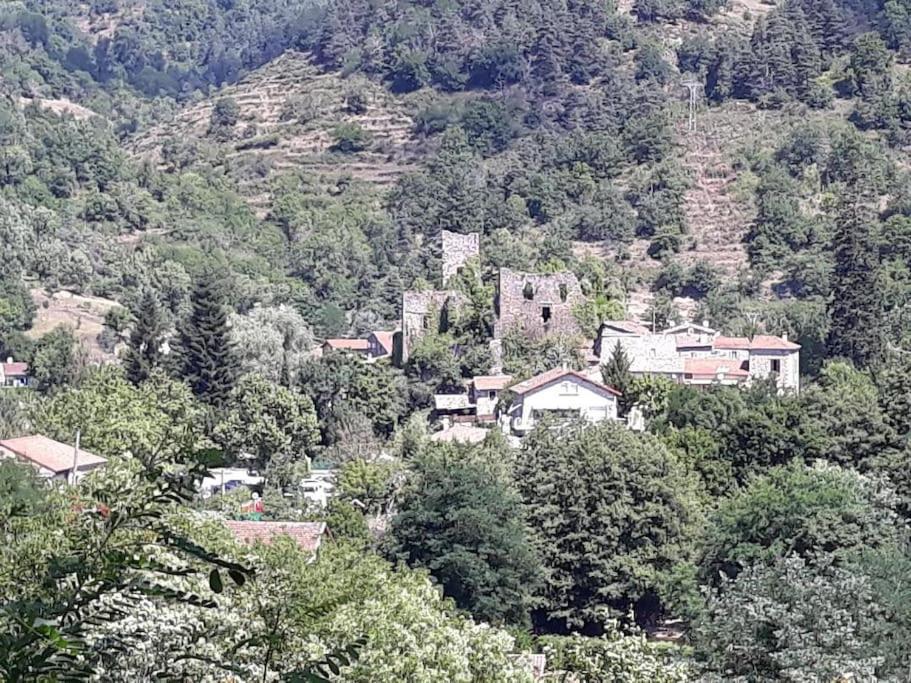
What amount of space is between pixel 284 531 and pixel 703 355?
26.3 m

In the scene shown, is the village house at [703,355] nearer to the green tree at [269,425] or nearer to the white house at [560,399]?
the white house at [560,399]

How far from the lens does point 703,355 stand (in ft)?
156

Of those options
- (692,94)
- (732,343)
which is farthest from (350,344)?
(692,94)

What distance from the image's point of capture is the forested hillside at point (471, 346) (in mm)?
16625

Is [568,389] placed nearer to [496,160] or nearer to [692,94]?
[692,94]

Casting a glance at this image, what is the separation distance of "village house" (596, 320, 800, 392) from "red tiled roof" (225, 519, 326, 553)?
17.6 metres

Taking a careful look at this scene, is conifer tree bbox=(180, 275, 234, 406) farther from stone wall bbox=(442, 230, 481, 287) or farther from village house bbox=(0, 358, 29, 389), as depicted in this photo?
stone wall bbox=(442, 230, 481, 287)

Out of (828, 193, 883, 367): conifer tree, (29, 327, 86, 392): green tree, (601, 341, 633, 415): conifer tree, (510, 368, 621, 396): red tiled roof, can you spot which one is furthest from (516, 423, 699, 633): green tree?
(29, 327, 86, 392): green tree

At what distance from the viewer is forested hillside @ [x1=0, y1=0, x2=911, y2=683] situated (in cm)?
1662

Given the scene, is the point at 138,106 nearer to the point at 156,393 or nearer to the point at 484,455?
the point at 156,393

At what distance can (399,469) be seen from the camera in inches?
1406

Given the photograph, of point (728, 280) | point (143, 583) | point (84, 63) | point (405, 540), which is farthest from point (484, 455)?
point (84, 63)

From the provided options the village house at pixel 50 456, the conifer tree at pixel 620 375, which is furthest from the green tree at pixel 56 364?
the conifer tree at pixel 620 375

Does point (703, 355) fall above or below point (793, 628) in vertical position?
below
